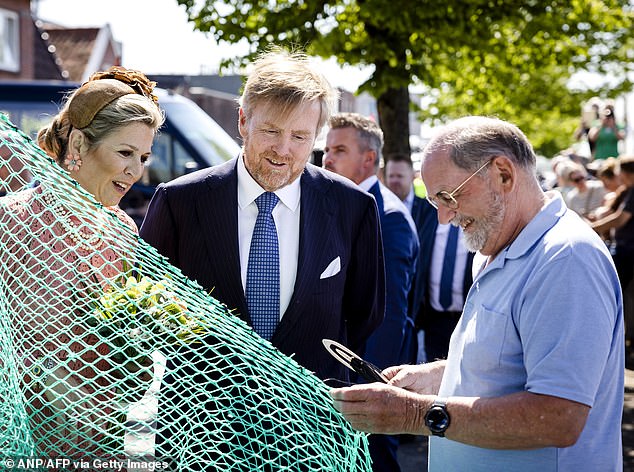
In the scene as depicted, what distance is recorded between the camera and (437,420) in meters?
2.33

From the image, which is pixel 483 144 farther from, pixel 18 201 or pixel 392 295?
pixel 392 295

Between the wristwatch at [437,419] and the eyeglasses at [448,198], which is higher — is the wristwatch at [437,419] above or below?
below

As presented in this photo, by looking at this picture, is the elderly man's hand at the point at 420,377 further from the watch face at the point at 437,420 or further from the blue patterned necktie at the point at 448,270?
the blue patterned necktie at the point at 448,270

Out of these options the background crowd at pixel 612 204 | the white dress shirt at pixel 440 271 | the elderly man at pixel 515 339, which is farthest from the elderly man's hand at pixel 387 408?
the background crowd at pixel 612 204

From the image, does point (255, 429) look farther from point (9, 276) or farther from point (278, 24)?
point (278, 24)

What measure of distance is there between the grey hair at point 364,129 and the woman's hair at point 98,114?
101 inches

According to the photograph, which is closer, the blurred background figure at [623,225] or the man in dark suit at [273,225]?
the man in dark suit at [273,225]

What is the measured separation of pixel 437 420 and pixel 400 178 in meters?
5.17

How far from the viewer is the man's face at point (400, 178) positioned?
288 inches

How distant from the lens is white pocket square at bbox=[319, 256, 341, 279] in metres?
3.16

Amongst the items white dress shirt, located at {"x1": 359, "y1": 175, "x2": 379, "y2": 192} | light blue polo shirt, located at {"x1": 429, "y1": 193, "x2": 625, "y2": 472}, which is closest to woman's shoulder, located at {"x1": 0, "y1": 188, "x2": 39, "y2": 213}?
light blue polo shirt, located at {"x1": 429, "y1": 193, "x2": 625, "y2": 472}

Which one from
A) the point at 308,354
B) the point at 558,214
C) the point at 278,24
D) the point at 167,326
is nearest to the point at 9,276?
the point at 167,326

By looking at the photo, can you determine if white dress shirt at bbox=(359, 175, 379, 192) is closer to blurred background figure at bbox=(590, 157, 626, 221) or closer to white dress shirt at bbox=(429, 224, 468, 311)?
white dress shirt at bbox=(429, 224, 468, 311)

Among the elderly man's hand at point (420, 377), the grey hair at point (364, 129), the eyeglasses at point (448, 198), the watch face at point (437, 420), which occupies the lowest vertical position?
the elderly man's hand at point (420, 377)
